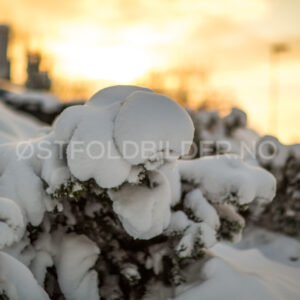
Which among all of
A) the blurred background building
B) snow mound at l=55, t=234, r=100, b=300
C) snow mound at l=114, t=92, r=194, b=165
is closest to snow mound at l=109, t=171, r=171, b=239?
snow mound at l=114, t=92, r=194, b=165

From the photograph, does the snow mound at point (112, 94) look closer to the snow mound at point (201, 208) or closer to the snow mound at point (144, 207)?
the snow mound at point (144, 207)

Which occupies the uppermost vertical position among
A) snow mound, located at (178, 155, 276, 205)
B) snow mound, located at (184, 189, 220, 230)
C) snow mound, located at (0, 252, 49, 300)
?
snow mound, located at (178, 155, 276, 205)

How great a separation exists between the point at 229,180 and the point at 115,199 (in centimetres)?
102

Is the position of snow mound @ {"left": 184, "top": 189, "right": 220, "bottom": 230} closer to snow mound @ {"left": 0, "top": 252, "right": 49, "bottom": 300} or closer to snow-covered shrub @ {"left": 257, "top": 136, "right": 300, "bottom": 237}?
snow mound @ {"left": 0, "top": 252, "right": 49, "bottom": 300}

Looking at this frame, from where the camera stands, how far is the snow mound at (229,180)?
2721 mm

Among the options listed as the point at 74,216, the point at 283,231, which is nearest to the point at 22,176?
the point at 74,216

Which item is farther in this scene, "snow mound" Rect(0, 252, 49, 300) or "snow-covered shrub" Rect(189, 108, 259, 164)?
"snow-covered shrub" Rect(189, 108, 259, 164)

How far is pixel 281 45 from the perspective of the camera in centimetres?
1803

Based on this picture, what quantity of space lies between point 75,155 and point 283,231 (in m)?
3.79

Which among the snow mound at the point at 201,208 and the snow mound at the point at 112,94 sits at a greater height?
the snow mound at the point at 112,94

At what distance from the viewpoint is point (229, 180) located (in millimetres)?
2803

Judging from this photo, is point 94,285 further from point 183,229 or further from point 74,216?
point 183,229

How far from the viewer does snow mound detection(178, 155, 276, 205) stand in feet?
8.93

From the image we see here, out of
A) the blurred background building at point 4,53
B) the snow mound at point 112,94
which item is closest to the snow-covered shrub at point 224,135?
the snow mound at point 112,94
